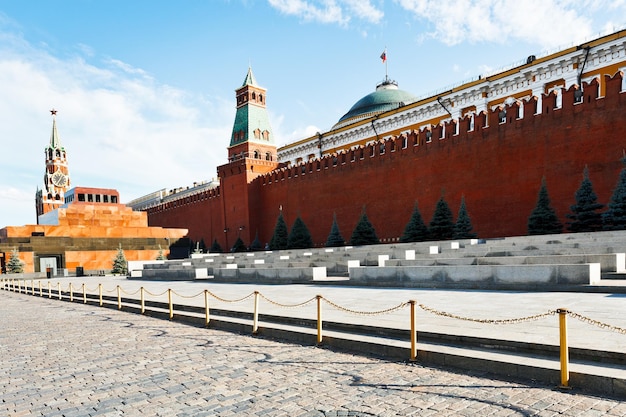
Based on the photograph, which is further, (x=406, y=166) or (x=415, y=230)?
(x=406, y=166)

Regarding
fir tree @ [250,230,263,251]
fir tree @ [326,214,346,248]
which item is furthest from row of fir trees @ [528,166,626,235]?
fir tree @ [250,230,263,251]

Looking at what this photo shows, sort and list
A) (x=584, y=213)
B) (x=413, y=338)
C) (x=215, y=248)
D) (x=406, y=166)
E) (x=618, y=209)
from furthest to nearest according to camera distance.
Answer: (x=215, y=248) < (x=406, y=166) < (x=584, y=213) < (x=618, y=209) < (x=413, y=338)

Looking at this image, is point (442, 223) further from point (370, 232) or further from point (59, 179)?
point (59, 179)

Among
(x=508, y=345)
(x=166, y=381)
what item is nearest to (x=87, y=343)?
(x=166, y=381)

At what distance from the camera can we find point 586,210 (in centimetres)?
1504

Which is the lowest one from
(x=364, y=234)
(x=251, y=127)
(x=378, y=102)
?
(x=364, y=234)

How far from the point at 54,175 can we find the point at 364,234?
54.7 meters

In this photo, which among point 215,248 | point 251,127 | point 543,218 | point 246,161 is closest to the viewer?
point 543,218

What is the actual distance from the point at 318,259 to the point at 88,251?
23.2m

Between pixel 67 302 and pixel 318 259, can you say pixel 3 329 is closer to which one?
pixel 67 302

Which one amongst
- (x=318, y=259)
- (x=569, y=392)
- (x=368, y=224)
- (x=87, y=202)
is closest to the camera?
(x=569, y=392)

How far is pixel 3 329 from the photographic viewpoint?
8.27 meters

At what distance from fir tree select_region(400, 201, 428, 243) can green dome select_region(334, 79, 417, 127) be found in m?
15.8

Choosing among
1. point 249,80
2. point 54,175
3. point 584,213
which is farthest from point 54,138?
point 584,213
